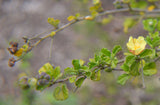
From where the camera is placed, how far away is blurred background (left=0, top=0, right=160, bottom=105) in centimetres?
236

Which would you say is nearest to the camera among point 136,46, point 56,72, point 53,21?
point 136,46

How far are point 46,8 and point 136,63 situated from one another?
11.1 ft

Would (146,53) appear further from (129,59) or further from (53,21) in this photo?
(53,21)

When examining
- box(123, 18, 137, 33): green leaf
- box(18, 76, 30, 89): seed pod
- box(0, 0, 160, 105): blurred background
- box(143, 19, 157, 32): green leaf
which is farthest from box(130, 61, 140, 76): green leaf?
box(0, 0, 160, 105): blurred background

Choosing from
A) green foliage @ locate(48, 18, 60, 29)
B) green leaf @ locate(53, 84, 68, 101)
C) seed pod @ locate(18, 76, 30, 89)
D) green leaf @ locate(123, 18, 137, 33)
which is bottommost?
green leaf @ locate(53, 84, 68, 101)

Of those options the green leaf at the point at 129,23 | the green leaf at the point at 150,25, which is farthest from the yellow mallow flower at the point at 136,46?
the green leaf at the point at 129,23

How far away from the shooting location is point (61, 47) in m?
3.42

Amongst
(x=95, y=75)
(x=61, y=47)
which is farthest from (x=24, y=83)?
(x=61, y=47)

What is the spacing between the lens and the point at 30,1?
397 centimetres

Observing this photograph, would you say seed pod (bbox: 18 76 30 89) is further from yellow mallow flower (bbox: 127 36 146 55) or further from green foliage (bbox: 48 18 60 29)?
yellow mallow flower (bbox: 127 36 146 55)

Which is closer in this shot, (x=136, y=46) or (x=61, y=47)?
(x=136, y=46)

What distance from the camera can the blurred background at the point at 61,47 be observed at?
2.36m

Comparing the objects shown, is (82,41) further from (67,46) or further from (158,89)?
(158,89)

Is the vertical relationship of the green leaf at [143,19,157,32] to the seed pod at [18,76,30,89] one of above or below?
above
